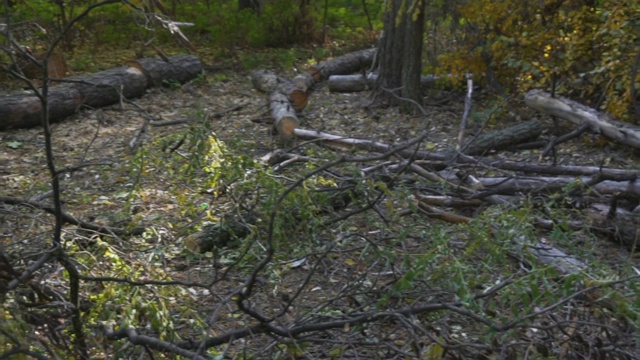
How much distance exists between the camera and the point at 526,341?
153 inches

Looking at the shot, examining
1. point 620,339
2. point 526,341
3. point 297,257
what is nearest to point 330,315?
point 297,257

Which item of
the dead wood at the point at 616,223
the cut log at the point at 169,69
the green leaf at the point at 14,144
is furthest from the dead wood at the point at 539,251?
the cut log at the point at 169,69

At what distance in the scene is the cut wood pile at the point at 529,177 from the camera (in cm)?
524

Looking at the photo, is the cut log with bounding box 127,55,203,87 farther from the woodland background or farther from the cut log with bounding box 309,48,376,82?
the cut log with bounding box 309,48,376,82

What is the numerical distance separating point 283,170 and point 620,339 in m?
2.83

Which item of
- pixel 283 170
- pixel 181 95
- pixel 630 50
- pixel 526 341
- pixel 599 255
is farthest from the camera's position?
pixel 181 95

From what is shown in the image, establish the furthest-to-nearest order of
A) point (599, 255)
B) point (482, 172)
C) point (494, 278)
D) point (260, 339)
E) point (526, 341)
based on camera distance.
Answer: point (482, 172) < point (599, 255) < point (494, 278) < point (260, 339) < point (526, 341)

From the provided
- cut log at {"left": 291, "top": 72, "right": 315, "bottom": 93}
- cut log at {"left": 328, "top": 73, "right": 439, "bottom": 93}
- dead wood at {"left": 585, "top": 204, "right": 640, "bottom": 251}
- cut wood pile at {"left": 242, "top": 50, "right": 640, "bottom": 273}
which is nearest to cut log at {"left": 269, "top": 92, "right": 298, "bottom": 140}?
cut wood pile at {"left": 242, "top": 50, "right": 640, "bottom": 273}

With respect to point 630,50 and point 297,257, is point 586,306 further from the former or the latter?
point 630,50

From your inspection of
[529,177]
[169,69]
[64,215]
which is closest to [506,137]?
[529,177]

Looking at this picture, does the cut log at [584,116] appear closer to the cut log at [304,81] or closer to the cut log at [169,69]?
the cut log at [304,81]

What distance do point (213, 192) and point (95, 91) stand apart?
478 cm

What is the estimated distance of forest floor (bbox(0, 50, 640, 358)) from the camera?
421 cm

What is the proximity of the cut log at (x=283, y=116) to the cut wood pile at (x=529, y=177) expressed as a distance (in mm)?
13
